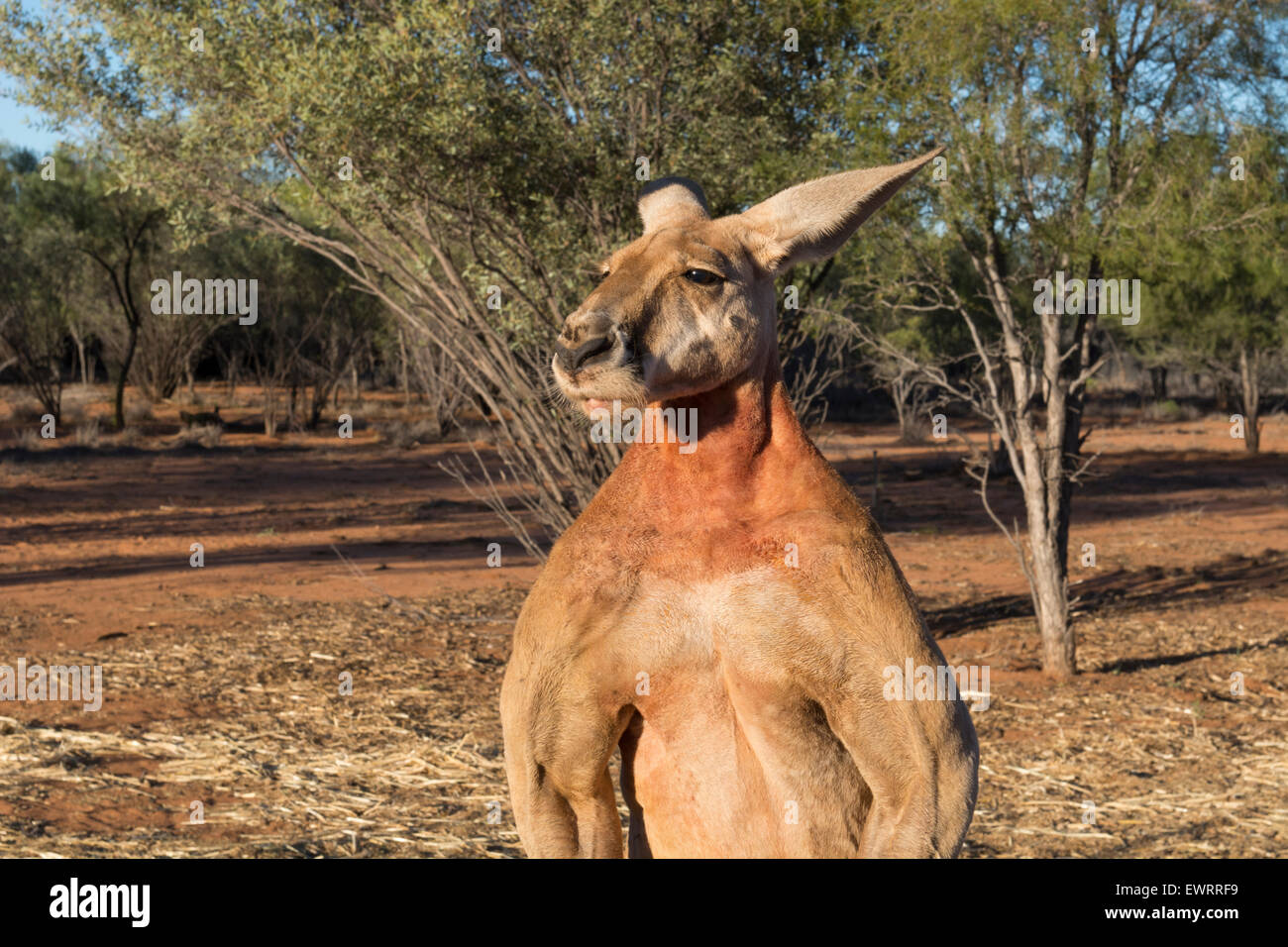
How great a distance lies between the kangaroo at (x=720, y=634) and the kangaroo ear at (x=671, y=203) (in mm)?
288

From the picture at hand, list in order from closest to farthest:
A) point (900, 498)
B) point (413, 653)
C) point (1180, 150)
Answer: point (1180, 150)
point (413, 653)
point (900, 498)

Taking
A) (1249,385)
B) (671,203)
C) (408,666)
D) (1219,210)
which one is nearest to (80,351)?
(408,666)

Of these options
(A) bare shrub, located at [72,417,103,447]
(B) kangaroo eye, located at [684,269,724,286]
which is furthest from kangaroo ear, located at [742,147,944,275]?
(A) bare shrub, located at [72,417,103,447]

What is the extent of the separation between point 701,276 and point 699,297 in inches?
1.8

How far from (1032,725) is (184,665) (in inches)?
225

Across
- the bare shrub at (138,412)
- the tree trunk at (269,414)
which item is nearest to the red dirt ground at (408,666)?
the tree trunk at (269,414)

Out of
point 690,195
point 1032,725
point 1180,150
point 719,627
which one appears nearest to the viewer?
point 719,627

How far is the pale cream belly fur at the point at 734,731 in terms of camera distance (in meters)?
1.91

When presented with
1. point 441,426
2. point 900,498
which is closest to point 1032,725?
point 900,498

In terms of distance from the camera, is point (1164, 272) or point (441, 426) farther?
point (441, 426)

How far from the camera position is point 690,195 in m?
2.42
